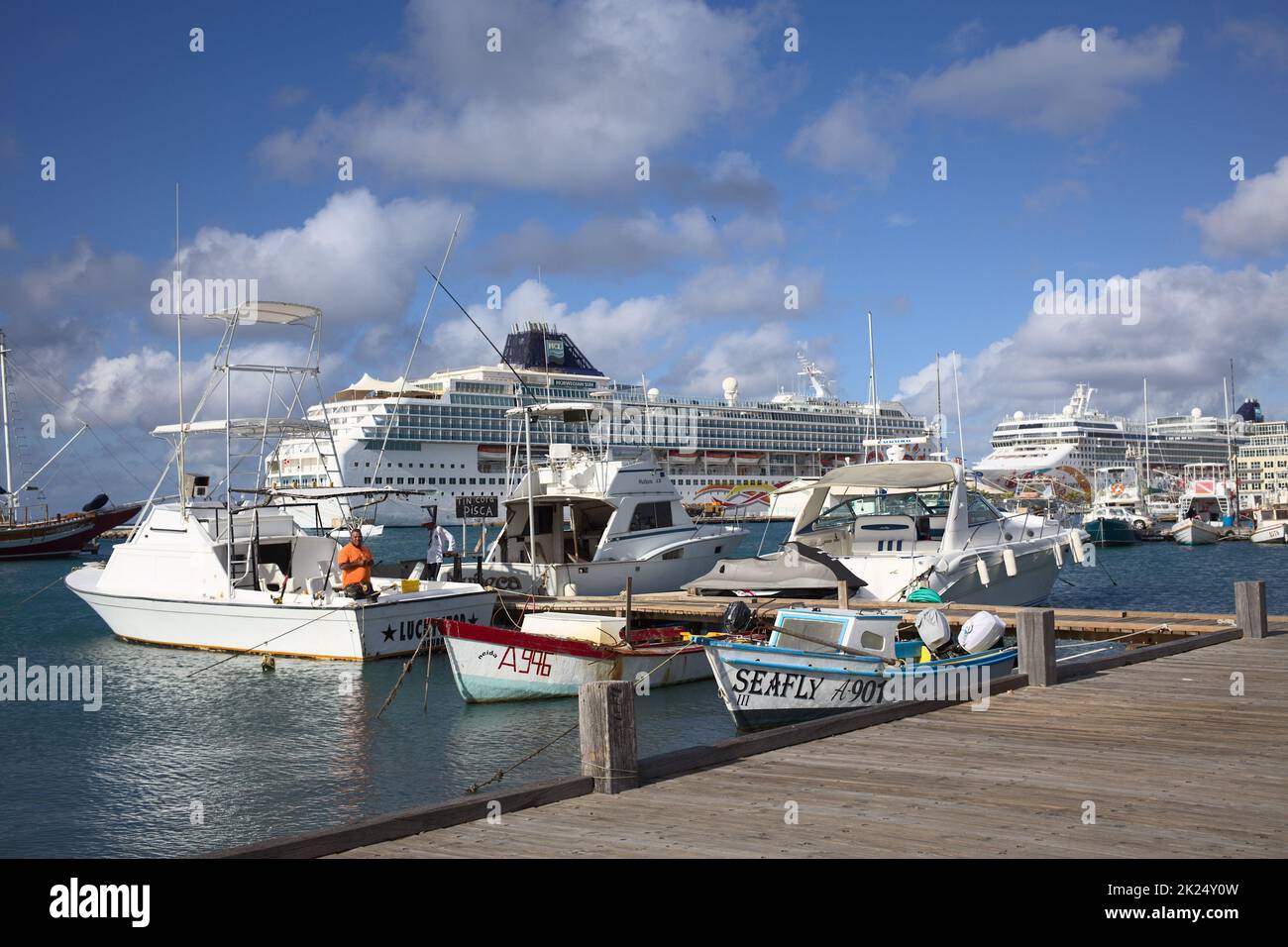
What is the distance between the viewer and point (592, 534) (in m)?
26.0

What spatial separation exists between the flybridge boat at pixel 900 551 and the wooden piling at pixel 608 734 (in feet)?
38.3

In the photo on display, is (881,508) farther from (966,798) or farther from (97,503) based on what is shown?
(97,503)

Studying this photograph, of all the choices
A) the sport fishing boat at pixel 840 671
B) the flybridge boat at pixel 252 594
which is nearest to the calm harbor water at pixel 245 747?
the flybridge boat at pixel 252 594

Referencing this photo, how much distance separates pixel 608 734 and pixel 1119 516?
61835 mm

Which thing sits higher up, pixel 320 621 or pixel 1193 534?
pixel 320 621

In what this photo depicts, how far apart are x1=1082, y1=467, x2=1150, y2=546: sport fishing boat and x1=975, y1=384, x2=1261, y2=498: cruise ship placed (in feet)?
75.3

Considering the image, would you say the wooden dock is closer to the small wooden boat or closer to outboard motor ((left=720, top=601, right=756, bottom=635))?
outboard motor ((left=720, top=601, right=756, bottom=635))

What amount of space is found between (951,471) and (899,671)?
11346 mm

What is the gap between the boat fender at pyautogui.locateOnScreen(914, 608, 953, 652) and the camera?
11.4m

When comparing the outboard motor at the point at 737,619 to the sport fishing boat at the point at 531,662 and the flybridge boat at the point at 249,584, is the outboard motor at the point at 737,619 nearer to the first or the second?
the sport fishing boat at the point at 531,662

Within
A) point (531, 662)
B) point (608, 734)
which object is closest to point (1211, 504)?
point (531, 662)

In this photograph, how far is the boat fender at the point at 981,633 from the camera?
A: 11320mm
